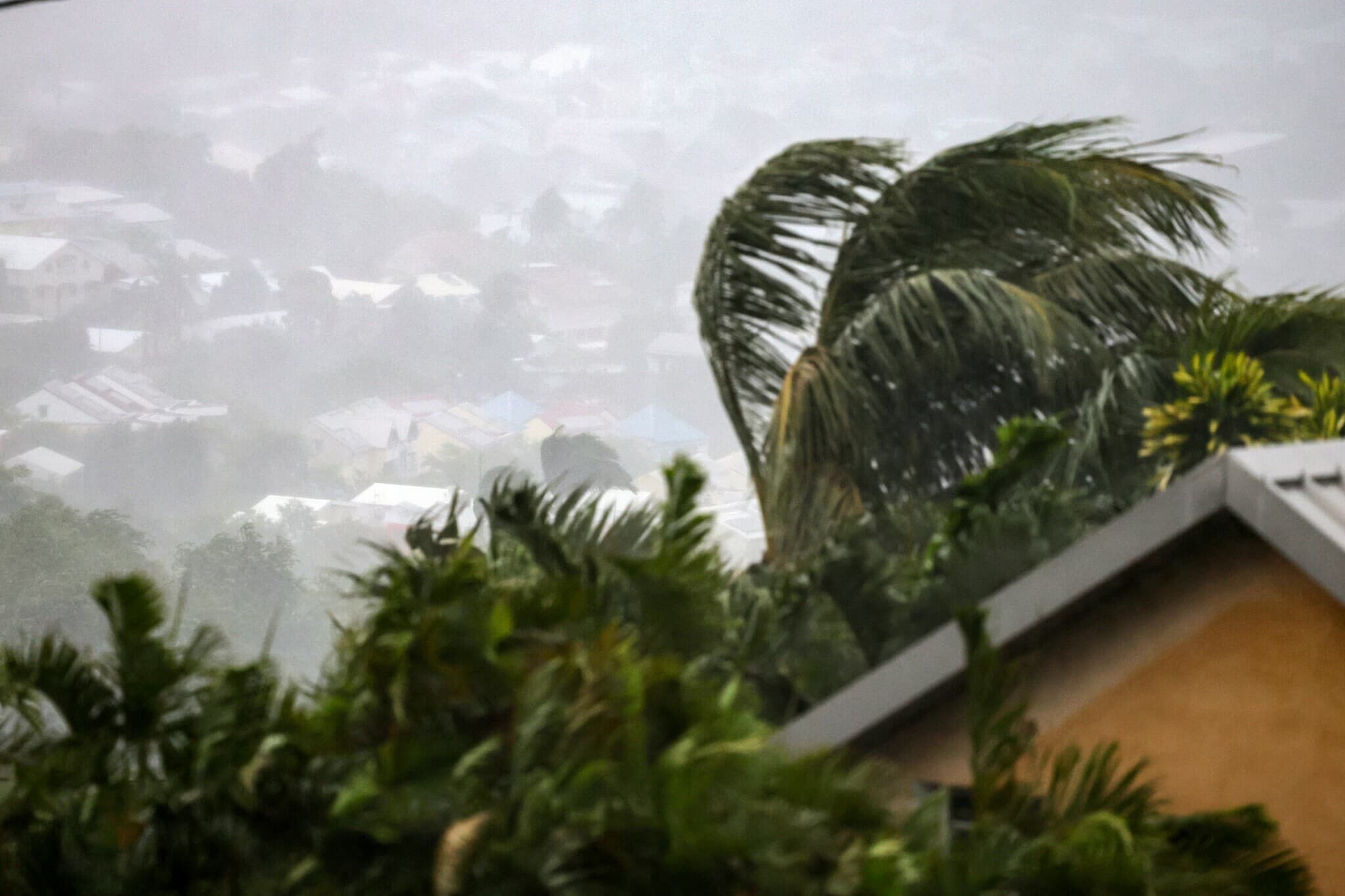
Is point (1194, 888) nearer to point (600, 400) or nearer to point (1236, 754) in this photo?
point (1236, 754)

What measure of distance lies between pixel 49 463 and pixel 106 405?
1.51 meters

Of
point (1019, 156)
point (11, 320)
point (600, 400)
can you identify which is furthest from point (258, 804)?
point (11, 320)

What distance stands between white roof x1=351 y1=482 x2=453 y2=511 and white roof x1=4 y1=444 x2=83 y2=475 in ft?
19.6

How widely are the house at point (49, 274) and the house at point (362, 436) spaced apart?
19.0 feet

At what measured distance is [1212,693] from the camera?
2947mm

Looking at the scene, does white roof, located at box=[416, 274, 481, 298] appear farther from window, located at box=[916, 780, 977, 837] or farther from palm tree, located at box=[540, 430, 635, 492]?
window, located at box=[916, 780, 977, 837]

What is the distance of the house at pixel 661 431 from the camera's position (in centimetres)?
2334

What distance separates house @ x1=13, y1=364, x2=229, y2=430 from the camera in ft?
80.8

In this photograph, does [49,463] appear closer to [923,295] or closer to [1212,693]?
[923,295]

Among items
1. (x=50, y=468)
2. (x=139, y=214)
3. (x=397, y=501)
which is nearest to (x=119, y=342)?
(x=50, y=468)

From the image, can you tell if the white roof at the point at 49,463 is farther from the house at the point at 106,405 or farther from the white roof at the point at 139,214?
the white roof at the point at 139,214

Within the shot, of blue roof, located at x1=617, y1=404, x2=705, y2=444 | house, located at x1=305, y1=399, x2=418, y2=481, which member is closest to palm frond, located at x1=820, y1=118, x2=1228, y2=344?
blue roof, located at x1=617, y1=404, x2=705, y2=444

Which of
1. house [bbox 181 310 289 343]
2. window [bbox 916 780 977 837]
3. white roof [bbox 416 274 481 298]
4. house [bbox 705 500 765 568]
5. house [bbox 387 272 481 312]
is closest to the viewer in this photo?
window [bbox 916 780 977 837]

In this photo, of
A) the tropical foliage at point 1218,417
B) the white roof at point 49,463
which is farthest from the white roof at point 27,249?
the tropical foliage at point 1218,417
